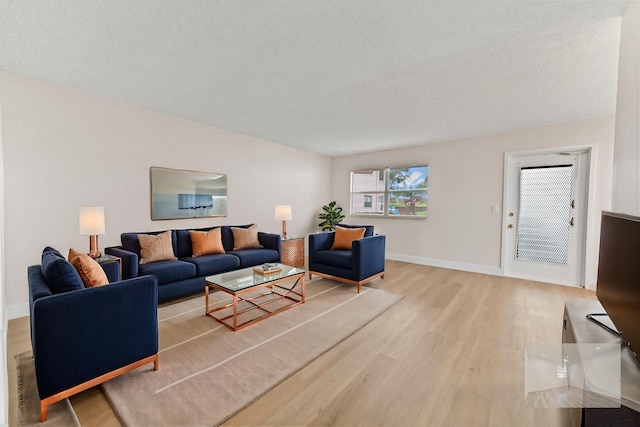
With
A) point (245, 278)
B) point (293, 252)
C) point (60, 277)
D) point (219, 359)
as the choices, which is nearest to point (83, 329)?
point (60, 277)

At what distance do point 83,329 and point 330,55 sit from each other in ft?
8.43

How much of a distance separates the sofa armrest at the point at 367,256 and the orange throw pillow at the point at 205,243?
194 cm

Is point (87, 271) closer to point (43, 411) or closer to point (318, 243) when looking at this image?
point (43, 411)

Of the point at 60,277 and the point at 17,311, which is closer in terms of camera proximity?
the point at 60,277

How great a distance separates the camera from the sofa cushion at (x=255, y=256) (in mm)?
3784

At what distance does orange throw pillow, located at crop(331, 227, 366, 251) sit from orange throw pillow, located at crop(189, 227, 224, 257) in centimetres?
175

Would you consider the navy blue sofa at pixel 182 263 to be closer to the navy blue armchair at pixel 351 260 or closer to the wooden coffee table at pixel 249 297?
the wooden coffee table at pixel 249 297

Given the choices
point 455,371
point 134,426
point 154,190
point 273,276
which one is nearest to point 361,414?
point 455,371

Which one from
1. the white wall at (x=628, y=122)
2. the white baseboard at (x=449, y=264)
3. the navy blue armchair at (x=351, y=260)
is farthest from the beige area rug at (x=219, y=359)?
the white baseboard at (x=449, y=264)

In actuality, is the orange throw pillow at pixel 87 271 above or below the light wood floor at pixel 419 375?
above

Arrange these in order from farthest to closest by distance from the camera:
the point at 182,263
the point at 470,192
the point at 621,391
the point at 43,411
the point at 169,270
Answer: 1. the point at 470,192
2. the point at 182,263
3. the point at 169,270
4. the point at 43,411
5. the point at 621,391

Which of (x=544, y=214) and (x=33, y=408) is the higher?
(x=544, y=214)

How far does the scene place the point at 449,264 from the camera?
4953 mm

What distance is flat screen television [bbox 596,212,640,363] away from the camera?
117 cm
